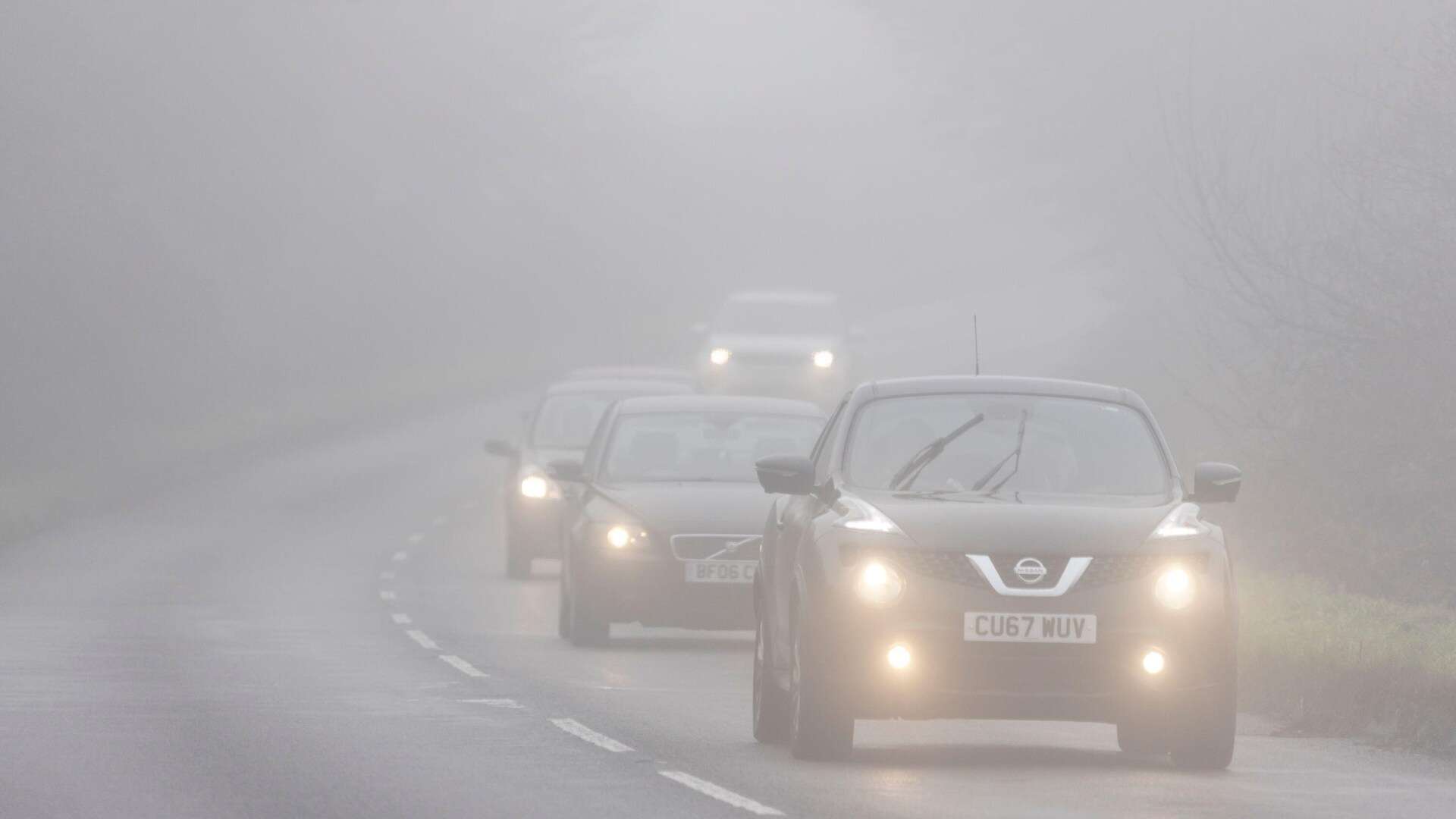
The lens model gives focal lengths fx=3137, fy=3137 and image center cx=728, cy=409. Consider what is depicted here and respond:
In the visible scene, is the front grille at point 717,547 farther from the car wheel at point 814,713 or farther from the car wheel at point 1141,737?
the car wheel at point 814,713

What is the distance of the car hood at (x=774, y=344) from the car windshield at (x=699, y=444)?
20296 mm

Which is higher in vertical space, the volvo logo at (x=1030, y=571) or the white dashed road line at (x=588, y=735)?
the volvo logo at (x=1030, y=571)

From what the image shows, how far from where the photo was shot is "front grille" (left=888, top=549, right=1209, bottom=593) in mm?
12789

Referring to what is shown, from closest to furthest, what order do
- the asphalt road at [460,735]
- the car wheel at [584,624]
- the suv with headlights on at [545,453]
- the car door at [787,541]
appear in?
the asphalt road at [460,735]
the car door at [787,541]
the car wheel at [584,624]
the suv with headlights on at [545,453]

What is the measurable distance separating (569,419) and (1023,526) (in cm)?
1818

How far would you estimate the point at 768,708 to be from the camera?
561 inches

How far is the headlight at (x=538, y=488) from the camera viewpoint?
2848cm

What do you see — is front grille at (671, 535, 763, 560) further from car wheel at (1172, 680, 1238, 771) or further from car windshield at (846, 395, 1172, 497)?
car wheel at (1172, 680, 1238, 771)

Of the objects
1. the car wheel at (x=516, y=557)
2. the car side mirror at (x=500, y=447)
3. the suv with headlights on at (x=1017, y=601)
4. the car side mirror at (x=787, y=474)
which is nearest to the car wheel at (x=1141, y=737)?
the suv with headlights on at (x=1017, y=601)

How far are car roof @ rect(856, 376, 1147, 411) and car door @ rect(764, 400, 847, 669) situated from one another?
37 centimetres

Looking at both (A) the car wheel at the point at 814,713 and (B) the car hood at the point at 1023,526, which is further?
(A) the car wheel at the point at 814,713

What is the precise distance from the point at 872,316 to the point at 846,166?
4280 centimetres

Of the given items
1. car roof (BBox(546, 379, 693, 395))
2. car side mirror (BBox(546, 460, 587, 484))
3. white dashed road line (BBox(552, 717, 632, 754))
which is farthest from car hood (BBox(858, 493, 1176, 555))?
car roof (BBox(546, 379, 693, 395))

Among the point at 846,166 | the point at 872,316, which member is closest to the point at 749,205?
the point at 846,166
